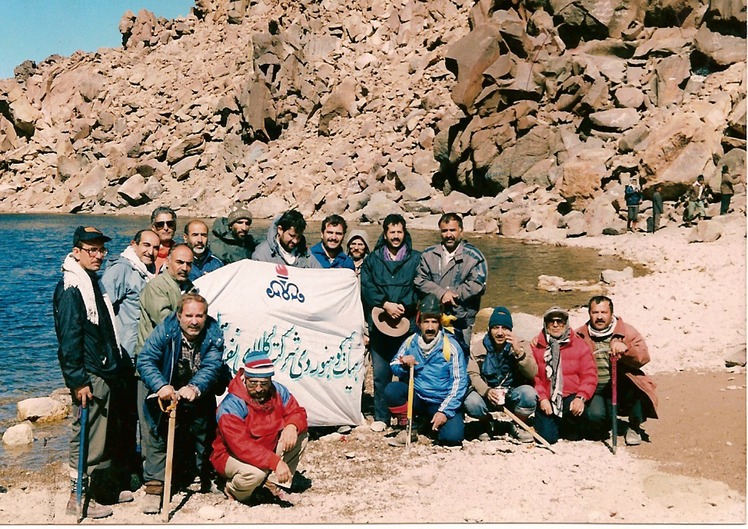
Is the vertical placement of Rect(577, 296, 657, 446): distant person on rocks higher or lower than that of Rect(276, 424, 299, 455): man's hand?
higher

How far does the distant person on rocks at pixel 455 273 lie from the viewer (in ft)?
25.3

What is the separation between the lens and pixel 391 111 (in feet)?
193

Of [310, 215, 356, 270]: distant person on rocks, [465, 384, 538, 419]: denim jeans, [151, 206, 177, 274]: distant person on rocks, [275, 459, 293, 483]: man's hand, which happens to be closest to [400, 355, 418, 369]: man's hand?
[465, 384, 538, 419]: denim jeans

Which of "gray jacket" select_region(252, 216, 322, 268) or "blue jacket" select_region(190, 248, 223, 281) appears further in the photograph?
"gray jacket" select_region(252, 216, 322, 268)

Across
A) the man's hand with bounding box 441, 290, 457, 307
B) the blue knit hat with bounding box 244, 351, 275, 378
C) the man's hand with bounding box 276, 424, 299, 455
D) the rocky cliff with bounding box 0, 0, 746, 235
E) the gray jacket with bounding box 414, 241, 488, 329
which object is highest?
the rocky cliff with bounding box 0, 0, 746, 235

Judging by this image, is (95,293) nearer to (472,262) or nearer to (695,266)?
(472,262)

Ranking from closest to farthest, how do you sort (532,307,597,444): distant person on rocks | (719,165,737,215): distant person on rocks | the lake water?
1. (532,307,597,444): distant person on rocks
2. the lake water
3. (719,165,737,215): distant person on rocks

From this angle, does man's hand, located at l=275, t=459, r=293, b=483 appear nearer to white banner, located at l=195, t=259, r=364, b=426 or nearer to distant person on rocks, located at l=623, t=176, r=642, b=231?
white banner, located at l=195, t=259, r=364, b=426

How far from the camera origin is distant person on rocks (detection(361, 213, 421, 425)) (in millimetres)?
7715

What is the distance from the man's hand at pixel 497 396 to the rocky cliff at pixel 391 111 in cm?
2259

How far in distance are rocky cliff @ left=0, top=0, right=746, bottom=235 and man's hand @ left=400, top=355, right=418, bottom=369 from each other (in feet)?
75.6

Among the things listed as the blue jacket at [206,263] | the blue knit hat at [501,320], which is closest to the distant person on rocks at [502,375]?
the blue knit hat at [501,320]

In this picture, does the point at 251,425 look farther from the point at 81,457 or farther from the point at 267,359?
the point at 81,457

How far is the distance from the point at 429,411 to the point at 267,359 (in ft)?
7.32
